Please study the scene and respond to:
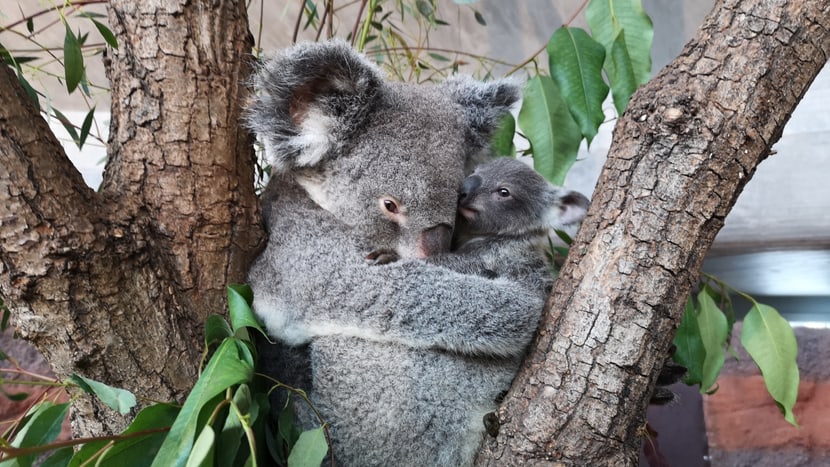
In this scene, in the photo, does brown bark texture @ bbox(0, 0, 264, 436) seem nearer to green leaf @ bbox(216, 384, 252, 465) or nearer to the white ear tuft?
the white ear tuft

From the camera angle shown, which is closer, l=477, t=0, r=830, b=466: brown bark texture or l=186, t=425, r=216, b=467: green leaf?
l=186, t=425, r=216, b=467: green leaf

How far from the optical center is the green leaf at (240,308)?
4.43 feet

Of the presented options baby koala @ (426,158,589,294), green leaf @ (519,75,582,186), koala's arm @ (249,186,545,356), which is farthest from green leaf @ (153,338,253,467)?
green leaf @ (519,75,582,186)

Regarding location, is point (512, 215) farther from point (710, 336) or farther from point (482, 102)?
point (710, 336)

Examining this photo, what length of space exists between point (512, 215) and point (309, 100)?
2.12 ft

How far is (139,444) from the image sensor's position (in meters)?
1.24

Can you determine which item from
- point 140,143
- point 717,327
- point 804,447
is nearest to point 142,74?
point 140,143

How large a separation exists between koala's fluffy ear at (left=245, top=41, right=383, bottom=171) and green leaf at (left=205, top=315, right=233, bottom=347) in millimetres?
520

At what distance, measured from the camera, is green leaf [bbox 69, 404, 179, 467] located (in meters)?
1.19

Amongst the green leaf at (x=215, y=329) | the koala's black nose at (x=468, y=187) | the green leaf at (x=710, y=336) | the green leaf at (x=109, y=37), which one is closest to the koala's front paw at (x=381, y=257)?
the koala's black nose at (x=468, y=187)

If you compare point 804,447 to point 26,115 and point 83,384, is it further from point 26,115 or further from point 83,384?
point 26,115

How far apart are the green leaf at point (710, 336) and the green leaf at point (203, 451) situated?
1.39 meters

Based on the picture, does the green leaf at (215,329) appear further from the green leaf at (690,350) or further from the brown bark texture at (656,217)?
the green leaf at (690,350)

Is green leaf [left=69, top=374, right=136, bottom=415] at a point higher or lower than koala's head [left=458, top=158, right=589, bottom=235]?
lower
